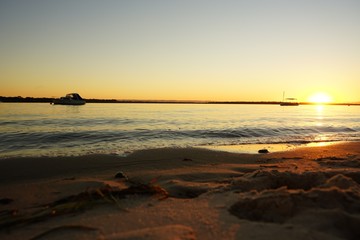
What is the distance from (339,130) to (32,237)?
23292 millimetres

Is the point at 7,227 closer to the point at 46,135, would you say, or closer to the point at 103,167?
the point at 103,167

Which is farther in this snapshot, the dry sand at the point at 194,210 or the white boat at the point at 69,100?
the white boat at the point at 69,100

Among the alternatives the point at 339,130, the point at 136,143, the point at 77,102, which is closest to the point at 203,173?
the point at 136,143

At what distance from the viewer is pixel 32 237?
3.11 meters

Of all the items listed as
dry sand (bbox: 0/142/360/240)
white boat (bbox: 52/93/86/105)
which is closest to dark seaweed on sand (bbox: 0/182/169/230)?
dry sand (bbox: 0/142/360/240)

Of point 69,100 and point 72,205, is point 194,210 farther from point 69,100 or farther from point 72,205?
point 69,100

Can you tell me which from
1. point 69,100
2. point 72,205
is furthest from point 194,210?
point 69,100

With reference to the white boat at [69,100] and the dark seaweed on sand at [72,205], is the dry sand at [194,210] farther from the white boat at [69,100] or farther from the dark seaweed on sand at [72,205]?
the white boat at [69,100]

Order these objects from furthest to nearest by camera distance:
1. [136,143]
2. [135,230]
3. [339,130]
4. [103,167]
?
[339,130], [136,143], [103,167], [135,230]

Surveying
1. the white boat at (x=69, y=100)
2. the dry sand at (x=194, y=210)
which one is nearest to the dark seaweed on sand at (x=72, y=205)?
the dry sand at (x=194, y=210)

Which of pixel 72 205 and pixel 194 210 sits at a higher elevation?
pixel 194 210

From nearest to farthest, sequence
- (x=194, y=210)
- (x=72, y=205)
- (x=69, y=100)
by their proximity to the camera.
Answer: (x=194, y=210), (x=72, y=205), (x=69, y=100)

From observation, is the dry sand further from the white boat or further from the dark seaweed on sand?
the white boat

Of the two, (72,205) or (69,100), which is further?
(69,100)
